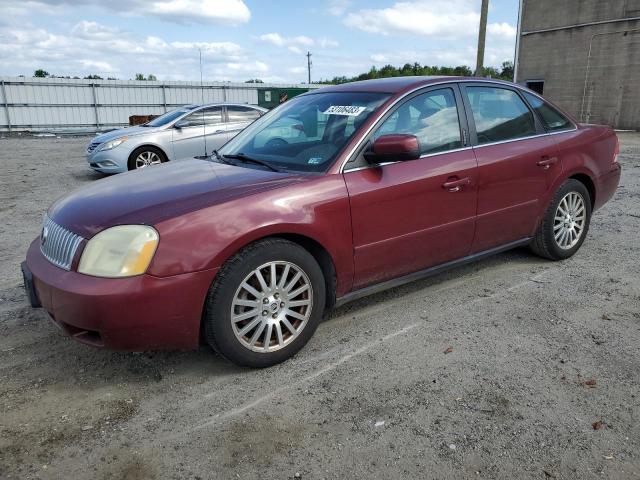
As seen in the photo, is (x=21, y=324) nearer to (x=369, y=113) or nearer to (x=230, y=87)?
(x=369, y=113)

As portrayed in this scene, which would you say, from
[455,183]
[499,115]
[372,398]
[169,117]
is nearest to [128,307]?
[372,398]

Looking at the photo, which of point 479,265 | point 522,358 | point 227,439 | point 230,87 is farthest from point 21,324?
point 230,87

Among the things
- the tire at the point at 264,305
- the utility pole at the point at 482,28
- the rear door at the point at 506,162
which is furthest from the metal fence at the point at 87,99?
the tire at the point at 264,305

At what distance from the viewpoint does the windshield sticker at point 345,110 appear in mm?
3643

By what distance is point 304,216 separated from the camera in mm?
3092

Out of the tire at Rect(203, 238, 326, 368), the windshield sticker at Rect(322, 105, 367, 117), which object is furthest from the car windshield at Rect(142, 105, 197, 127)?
the tire at Rect(203, 238, 326, 368)

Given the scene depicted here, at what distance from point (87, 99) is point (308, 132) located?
24.6m

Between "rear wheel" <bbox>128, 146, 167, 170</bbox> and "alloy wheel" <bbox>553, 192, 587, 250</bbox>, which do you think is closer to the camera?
"alloy wheel" <bbox>553, 192, 587, 250</bbox>

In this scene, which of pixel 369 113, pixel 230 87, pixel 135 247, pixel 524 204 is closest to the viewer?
pixel 135 247

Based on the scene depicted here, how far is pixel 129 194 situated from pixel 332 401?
5.58 ft

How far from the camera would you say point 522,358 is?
10.4ft

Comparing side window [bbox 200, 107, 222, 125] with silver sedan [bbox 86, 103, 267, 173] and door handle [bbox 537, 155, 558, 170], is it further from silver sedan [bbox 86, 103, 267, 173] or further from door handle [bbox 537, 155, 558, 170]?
door handle [bbox 537, 155, 558, 170]

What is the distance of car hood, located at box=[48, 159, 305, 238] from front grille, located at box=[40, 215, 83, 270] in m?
0.04

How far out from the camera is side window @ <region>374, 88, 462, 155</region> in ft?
12.0
